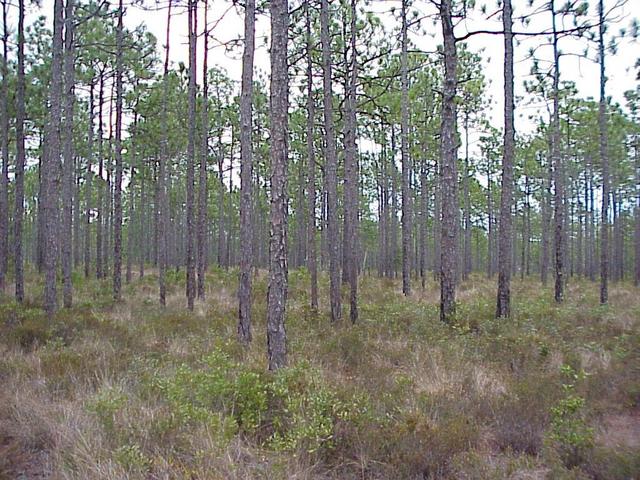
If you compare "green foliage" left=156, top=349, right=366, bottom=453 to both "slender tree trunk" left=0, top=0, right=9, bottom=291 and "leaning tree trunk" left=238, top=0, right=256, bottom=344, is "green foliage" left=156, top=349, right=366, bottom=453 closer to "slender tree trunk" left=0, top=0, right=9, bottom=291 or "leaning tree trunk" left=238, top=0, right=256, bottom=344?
"leaning tree trunk" left=238, top=0, right=256, bottom=344

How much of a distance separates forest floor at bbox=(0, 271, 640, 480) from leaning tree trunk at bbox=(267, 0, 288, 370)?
0.47 m

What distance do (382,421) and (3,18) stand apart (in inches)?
612

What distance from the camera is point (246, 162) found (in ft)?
29.7

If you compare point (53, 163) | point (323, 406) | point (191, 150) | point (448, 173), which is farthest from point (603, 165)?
point (53, 163)

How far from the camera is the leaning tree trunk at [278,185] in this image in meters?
5.93

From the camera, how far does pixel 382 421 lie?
4527mm

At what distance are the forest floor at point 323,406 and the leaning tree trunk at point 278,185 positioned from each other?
0.47 metres

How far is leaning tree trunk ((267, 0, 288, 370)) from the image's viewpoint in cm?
593

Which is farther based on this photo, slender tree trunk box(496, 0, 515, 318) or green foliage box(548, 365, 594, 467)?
slender tree trunk box(496, 0, 515, 318)

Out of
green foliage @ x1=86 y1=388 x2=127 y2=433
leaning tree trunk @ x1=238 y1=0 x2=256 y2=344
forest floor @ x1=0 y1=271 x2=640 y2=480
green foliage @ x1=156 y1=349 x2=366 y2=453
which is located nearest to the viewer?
forest floor @ x1=0 y1=271 x2=640 y2=480

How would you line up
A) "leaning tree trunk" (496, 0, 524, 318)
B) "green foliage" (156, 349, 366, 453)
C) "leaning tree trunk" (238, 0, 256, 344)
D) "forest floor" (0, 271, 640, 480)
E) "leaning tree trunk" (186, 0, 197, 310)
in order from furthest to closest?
"leaning tree trunk" (186, 0, 197, 310) → "leaning tree trunk" (496, 0, 524, 318) → "leaning tree trunk" (238, 0, 256, 344) → "green foliage" (156, 349, 366, 453) → "forest floor" (0, 271, 640, 480)

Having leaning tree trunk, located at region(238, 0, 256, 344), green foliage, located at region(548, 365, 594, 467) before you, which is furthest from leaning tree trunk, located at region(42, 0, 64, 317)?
green foliage, located at region(548, 365, 594, 467)

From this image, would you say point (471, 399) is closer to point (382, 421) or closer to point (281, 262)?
point (382, 421)

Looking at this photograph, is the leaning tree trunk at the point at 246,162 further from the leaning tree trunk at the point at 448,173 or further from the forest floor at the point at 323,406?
the leaning tree trunk at the point at 448,173
